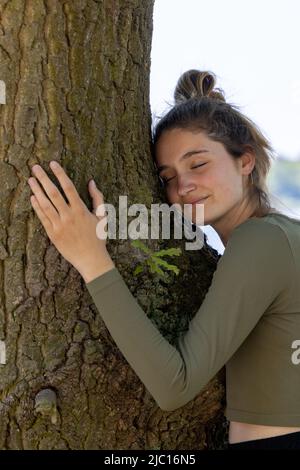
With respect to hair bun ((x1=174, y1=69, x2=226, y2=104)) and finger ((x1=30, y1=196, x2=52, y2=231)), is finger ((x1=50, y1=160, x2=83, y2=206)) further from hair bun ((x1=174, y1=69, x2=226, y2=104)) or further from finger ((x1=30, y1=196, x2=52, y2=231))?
hair bun ((x1=174, y1=69, x2=226, y2=104))

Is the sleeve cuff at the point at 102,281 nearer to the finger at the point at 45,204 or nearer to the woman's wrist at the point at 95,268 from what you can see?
the woman's wrist at the point at 95,268

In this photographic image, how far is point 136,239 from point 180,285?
25cm

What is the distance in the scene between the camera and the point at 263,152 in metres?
2.86

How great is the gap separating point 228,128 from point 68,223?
840 millimetres

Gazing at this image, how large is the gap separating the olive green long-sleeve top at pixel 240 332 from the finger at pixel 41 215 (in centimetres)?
23

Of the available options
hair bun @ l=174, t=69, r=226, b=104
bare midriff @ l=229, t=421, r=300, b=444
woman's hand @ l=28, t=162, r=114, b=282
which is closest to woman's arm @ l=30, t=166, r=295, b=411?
woman's hand @ l=28, t=162, r=114, b=282

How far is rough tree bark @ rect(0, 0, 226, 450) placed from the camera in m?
2.28

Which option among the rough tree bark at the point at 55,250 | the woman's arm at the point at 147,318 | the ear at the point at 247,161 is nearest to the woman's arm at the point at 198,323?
the woman's arm at the point at 147,318

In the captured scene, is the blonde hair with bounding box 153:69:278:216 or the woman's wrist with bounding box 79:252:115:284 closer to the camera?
the woman's wrist with bounding box 79:252:115:284

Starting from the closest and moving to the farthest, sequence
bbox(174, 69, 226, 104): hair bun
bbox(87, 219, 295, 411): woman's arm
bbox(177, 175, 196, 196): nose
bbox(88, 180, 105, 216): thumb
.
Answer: bbox(87, 219, 295, 411): woman's arm, bbox(88, 180, 105, 216): thumb, bbox(177, 175, 196, 196): nose, bbox(174, 69, 226, 104): hair bun

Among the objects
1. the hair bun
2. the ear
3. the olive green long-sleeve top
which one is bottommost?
the olive green long-sleeve top

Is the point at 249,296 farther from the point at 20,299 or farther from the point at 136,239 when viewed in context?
the point at 20,299

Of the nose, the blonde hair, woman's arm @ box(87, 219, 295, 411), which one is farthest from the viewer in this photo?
the blonde hair

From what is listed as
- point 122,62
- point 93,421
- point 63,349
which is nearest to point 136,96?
point 122,62
